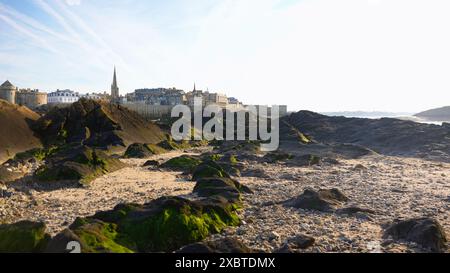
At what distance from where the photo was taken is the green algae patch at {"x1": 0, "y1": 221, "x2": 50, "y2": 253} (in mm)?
9969

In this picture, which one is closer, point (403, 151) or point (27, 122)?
point (27, 122)

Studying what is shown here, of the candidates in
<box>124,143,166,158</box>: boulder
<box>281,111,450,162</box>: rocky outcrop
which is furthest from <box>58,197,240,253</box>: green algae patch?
<box>281,111,450,162</box>: rocky outcrop

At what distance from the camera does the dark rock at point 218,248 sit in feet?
32.9

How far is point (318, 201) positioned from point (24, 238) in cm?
1009

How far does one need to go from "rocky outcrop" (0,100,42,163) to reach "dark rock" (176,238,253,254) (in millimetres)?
22421

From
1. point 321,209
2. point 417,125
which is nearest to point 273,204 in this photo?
point 321,209

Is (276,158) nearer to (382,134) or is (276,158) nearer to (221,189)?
(221,189)

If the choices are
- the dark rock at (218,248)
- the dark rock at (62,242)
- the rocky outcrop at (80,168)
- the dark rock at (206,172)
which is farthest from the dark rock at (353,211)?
the rocky outcrop at (80,168)

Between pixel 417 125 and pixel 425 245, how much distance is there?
4404 centimetres

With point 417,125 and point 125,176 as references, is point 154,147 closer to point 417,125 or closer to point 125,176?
point 125,176

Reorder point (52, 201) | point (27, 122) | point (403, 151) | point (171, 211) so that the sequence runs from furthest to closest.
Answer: point (403, 151) < point (27, 122) < point (52, 201) < point (171, 211)

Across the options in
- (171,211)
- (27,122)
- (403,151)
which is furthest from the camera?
(403,151)

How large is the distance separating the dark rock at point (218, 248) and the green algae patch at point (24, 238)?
3318mm
